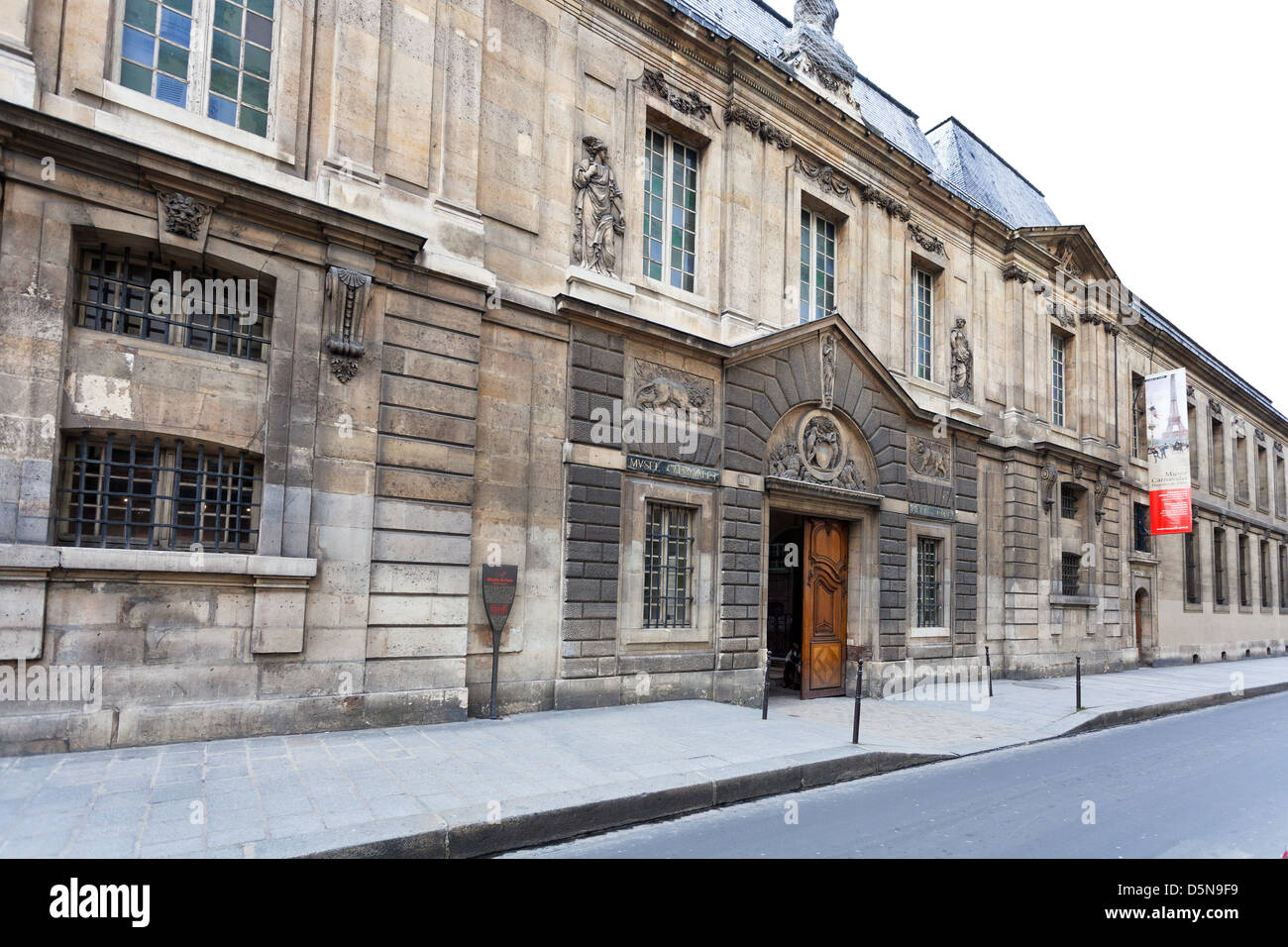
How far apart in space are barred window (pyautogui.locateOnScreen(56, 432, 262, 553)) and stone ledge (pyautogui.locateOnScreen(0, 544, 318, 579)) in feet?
0.82

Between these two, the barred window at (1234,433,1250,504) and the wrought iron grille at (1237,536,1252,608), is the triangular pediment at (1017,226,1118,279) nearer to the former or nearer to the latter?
the barred window at (1234,433,1250,504)

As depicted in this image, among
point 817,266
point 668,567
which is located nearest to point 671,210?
point 817,266

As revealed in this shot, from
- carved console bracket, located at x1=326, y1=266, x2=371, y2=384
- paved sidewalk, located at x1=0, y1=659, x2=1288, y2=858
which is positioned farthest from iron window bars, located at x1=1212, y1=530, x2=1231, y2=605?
carved console bracket, located at x1=326, y1=266, x2=371, y2=384

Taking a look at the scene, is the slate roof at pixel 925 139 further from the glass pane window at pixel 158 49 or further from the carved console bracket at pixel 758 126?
the glass pane window at pixel 158 49

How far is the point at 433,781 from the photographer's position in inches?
263

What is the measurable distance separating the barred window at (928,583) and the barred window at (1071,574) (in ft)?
17.3

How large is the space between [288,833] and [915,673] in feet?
42.8

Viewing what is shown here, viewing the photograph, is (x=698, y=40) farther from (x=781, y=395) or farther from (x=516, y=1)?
(x=781, y=395)

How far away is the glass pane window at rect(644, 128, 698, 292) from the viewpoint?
12.8m

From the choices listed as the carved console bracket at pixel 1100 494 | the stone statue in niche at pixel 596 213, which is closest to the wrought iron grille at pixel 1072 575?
the carved console bracket at pixel 1100 494

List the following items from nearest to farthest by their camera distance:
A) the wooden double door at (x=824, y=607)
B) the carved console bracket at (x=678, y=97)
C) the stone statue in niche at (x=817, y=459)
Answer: the carved console bracket at (x=678, y=97), the stone statue in niche at (x=817, y=459), the wooden double door at (x=824, y=607)

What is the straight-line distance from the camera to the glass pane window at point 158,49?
8.19 m

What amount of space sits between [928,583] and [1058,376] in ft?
27.8
